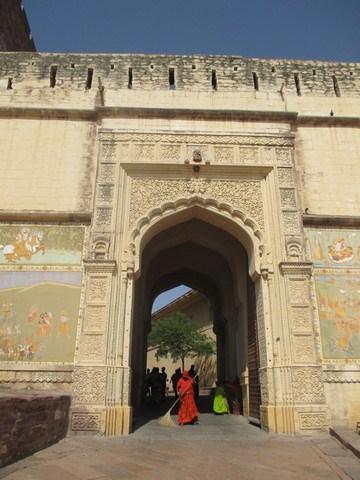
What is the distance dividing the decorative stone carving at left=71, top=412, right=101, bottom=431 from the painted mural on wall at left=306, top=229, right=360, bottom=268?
4732 mm

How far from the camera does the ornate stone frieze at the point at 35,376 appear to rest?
636cm

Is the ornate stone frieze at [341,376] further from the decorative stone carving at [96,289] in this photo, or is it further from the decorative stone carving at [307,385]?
the decorative stone carving at [96,289]

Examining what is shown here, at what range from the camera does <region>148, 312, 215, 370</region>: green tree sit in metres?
22.4

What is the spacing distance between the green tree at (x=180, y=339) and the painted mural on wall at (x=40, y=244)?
53.0 feet

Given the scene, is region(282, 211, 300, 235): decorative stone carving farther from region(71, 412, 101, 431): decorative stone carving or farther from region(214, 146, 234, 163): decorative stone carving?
region(71, 412, 101, 431): decorative stone carving

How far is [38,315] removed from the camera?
6793 millimetres

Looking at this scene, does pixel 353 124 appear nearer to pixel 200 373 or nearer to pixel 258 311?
pixel 258 311

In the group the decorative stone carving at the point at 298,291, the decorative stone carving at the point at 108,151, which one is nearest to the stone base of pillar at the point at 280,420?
the decorative stone carving at the point at 298,291

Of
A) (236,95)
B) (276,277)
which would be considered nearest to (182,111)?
(236,95)

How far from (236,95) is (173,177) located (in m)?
2.62

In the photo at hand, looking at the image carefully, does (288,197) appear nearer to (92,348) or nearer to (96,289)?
(96,289)

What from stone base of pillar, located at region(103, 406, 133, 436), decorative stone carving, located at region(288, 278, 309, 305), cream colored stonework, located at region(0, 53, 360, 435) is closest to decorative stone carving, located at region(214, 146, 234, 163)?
cream colored stonework, located at region(0, 53, 360, 435)

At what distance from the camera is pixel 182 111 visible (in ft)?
27.7

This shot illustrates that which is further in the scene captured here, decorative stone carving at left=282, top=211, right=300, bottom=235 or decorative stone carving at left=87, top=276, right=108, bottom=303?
decorative stone carving at left=282, top=211, right=300, bottom=235
